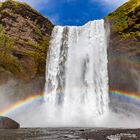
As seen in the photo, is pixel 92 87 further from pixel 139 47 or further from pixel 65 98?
pixel 139 47

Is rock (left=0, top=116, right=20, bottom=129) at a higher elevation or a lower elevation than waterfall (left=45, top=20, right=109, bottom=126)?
lower

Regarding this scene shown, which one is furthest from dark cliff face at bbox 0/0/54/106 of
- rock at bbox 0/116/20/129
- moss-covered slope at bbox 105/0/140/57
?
rock at bbox 0/116/20/129

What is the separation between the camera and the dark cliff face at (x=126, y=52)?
54.6m

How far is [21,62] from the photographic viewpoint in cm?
5684

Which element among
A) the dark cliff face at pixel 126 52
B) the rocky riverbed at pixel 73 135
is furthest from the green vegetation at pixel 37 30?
the rocky riverbed at pixel 73 135

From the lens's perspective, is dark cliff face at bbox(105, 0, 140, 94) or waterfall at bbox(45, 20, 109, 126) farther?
waterfall at bbox(45, 20, 109, 126)

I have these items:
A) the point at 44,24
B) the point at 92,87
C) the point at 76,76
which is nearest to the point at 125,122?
the point at 92,87

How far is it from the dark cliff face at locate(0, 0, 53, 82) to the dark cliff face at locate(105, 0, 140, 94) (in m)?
13.1

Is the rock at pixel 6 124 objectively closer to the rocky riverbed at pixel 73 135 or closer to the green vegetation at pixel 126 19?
the rocky riverbed at pixel 73 135

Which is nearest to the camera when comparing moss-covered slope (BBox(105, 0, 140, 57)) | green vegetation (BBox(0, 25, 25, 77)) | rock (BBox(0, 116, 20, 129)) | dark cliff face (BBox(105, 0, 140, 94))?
rock (BBox(0, 116, 20, 129))

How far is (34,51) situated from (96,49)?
11.4 metres

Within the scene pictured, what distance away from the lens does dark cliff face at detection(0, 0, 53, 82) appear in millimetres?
56156

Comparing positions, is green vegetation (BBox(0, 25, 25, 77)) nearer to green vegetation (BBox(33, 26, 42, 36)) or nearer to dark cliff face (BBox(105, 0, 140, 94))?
green vegetation (BBox(33, 26, 42, 36))

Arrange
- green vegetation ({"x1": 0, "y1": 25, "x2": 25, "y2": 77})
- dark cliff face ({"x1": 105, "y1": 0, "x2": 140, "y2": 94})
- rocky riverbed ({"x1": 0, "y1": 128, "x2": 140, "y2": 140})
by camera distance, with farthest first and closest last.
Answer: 1. green vegetation ({"x1": 0, "y1": 25, "x2": 25, "y2": 77})
2. dark cliff face ({"x1": 105, "y1": 0, "x2": 140, "y2": 94})
3. rocky riverbed ({"x1": 0, "y1": 128, "x2": 140, "y2": 140})
